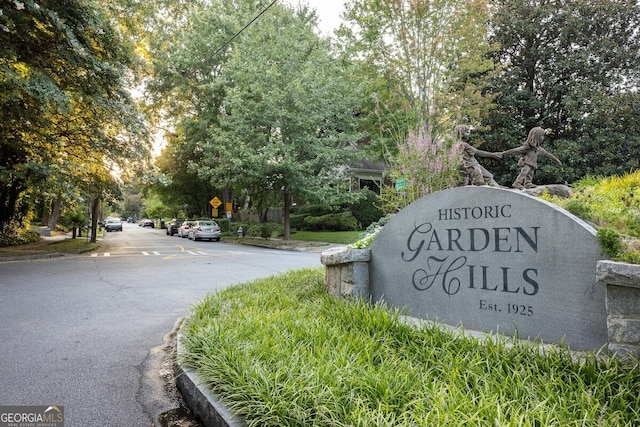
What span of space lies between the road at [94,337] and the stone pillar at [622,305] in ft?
10.9

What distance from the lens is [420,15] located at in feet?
52.4

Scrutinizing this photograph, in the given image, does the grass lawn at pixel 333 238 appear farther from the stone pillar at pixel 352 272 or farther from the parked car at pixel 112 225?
the parked car at pixel 112 225

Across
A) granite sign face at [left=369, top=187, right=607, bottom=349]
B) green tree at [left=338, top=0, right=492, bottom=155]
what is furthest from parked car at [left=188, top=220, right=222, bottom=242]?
granite sign face at [left=369, top=187, right=607, bottom=349]

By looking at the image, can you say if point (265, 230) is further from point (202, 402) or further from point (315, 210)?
point (202, 402)

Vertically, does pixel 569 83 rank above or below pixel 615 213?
above

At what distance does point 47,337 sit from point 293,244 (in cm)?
1491

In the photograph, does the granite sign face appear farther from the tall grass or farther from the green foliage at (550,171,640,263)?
the tall grass

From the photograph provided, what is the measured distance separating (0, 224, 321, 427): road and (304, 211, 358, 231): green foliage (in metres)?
13.9

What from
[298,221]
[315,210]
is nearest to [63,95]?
[298,221]

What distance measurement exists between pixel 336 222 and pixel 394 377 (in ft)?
71.3

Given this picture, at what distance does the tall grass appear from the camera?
2234mm

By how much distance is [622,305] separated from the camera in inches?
109

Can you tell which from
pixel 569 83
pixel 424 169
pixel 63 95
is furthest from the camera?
pixel 569 83

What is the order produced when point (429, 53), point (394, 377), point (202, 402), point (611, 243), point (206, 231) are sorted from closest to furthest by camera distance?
1. point (394, 377)
2. point (202, 402)
3. point (611, 243)
4. point (429, 53)
5. point (206, 231)
